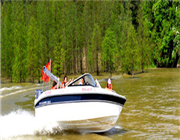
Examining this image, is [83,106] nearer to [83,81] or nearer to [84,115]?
[84,115]

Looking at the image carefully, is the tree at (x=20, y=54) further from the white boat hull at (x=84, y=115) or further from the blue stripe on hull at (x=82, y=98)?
the blue stripe on hull at (x=82, y=98)

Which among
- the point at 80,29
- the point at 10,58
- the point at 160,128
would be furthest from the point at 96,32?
the point at 160,128

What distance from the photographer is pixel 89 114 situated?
9797 mm

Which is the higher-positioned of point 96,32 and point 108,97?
point 96,32

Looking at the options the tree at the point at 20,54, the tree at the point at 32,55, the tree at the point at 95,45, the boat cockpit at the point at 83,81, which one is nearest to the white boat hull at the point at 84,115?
the boat cockpit at the point at 83,81

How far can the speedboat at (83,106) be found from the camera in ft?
31.8

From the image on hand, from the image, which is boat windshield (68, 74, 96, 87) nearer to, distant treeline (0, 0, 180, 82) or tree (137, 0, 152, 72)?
distant treeline (0, 0, 180, 82)

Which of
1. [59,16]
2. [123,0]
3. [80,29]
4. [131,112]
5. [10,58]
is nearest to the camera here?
[131,112]

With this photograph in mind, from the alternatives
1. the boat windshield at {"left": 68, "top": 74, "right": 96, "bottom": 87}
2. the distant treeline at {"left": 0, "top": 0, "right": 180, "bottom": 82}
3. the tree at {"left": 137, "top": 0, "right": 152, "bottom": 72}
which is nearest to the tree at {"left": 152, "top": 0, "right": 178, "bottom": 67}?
the distant treeline at {"left": 0, "top": 0, "right": 180, "bottom": 82}

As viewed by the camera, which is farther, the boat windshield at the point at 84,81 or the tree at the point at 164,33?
the tree at the point at 164,33

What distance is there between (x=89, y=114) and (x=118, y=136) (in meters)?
1.71

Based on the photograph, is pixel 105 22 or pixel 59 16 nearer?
pixel 59 16

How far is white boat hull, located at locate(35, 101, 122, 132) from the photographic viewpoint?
9.76 meters

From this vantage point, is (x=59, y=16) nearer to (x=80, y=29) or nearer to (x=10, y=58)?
(x=80, y=29)
